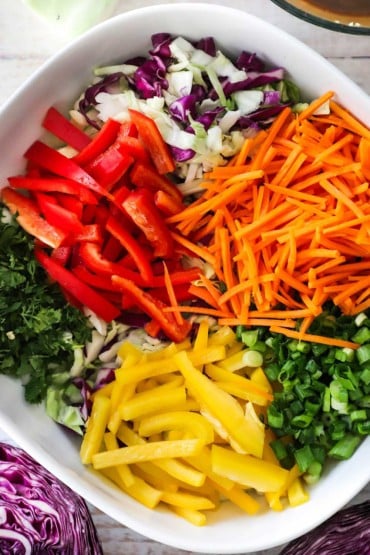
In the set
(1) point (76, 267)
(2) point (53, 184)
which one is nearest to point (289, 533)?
(1) point (76, 267)

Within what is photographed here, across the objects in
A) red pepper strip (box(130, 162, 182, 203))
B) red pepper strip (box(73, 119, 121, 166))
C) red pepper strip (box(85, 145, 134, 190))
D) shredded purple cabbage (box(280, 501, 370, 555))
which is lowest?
shredded purple cabbage (box(280, 501, 370, 555))

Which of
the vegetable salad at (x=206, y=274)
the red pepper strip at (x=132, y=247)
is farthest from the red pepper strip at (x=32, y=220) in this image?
the red pepper strip at (x=132, y=247)

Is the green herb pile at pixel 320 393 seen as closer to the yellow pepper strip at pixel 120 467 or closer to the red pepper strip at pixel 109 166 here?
the yellow pepper strip at pixel 120 467

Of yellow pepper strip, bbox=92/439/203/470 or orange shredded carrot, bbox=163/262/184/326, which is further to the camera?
orange shredded carrot, bbox=163/262/184/326

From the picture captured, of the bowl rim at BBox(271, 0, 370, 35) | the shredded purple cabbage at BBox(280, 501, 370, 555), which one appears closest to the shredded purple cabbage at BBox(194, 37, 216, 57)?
the bowl rim at BBox(271, 0, 370, 35)

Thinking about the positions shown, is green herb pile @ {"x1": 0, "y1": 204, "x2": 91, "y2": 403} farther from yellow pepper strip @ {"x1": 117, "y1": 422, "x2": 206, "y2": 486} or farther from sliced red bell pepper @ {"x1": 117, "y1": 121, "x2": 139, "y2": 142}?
sliced red bell pepper @ {"x1": 117, "y1": 121, "x2": 139, "y2": 142}

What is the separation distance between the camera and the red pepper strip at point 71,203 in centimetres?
178

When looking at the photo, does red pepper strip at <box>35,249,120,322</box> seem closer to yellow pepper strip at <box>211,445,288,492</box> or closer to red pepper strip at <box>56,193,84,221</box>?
red pepper strip at <box>56,193,84,221</box>

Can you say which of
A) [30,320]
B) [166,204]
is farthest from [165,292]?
[30,320]

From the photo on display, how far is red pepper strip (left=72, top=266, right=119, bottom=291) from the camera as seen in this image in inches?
70.7

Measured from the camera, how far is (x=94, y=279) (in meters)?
1.80

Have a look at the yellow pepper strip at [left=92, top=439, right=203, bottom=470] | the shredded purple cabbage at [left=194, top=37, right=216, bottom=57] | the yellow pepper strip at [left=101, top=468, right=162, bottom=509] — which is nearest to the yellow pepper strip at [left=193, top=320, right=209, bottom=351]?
the yellow pepper strip at [left=92, top=439, right=203, bottom=470]

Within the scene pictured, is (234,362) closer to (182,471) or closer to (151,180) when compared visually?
(182,471)

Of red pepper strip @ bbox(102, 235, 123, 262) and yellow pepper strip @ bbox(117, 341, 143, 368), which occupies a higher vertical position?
red pepper strip @ bbox(102, 235, 123, 262)
